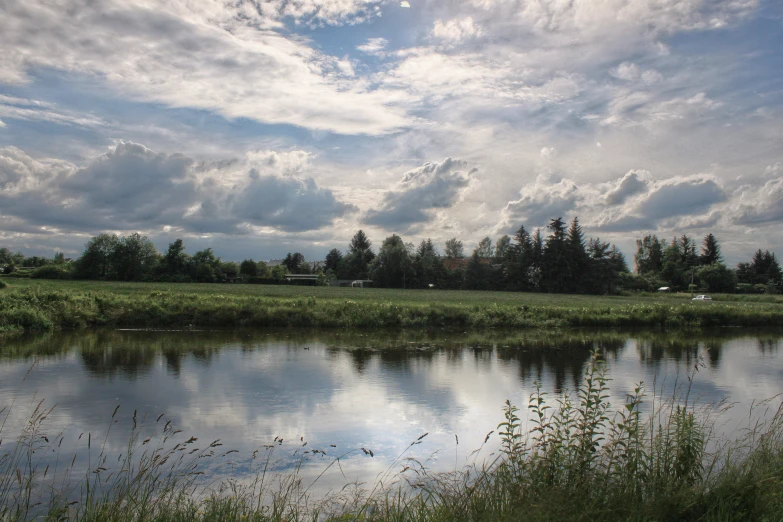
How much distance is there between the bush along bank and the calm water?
2.96 m

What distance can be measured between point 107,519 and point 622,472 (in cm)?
466

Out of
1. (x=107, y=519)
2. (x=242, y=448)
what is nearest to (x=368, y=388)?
(x=242, y=448)

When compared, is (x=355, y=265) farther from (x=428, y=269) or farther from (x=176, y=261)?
(x=176, y=261)

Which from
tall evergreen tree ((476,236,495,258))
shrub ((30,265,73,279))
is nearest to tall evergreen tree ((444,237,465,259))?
tall evergreen tree ((476,236,495,258))

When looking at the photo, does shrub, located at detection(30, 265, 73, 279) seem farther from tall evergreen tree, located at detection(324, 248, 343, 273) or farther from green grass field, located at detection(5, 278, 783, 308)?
tall evergreen tree, located at detection(324, 248, 343, 273)

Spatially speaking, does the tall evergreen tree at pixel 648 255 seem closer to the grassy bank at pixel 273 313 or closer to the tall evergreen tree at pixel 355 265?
the tall evergreen tree at pixel 355 265

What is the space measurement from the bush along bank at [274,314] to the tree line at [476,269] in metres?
38.5

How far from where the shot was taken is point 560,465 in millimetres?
5414

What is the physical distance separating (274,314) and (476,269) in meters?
54.9

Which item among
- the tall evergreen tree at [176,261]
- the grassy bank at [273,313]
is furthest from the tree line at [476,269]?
the grassy bank at [273,313]

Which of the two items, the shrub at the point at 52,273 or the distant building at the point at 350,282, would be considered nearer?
the shrub at the point at 52,273

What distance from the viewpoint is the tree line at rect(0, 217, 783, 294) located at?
69.2 m

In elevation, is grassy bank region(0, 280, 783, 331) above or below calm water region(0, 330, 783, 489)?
above

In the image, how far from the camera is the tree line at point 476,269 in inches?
2723
